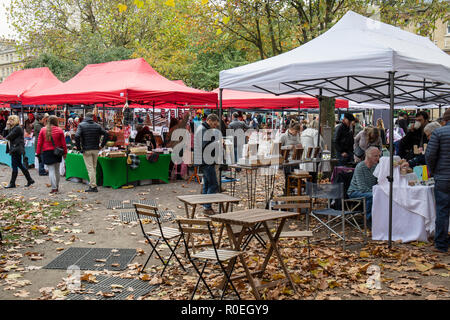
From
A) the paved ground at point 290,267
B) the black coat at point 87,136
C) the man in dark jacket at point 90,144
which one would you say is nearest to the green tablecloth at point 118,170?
the man in dark jacket at point 90,144

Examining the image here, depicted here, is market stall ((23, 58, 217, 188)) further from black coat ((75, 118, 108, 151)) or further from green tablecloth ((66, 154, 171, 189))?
black coat ((75, 118, 108, 151))

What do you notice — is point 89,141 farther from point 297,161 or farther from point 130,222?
point 297,161

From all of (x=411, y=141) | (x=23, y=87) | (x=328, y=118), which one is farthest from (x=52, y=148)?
(x=411, y=141)

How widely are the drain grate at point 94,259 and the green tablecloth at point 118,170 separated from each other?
510cm

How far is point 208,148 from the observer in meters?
8.37

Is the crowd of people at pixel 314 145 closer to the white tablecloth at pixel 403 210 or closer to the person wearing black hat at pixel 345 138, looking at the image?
the person wearing black hat at pixel 345 138

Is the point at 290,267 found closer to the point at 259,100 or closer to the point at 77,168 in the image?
the point at 77,168

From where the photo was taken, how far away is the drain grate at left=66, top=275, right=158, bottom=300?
4.69 m

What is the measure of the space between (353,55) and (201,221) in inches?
143

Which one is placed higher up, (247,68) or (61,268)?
(247,68)

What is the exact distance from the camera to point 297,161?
8664mm
